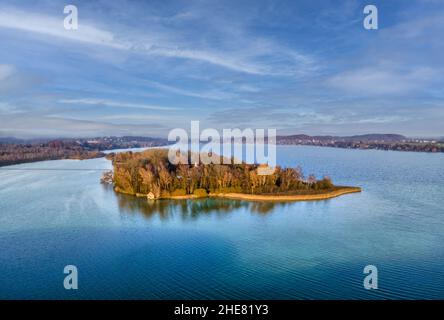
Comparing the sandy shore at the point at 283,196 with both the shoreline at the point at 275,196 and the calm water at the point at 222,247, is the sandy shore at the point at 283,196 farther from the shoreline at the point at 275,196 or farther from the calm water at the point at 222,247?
the calm water at the point at 222,247

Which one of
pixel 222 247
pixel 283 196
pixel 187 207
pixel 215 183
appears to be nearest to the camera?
pixel 222 247

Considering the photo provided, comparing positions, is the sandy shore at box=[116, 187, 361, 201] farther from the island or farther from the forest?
the forest

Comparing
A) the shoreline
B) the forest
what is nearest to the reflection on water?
the shoreline

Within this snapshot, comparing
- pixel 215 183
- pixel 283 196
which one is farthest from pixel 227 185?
pixel 283 196

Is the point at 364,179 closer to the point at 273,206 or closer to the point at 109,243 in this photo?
the point at 273,206

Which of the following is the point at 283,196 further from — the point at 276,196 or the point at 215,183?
the point at 215,183
